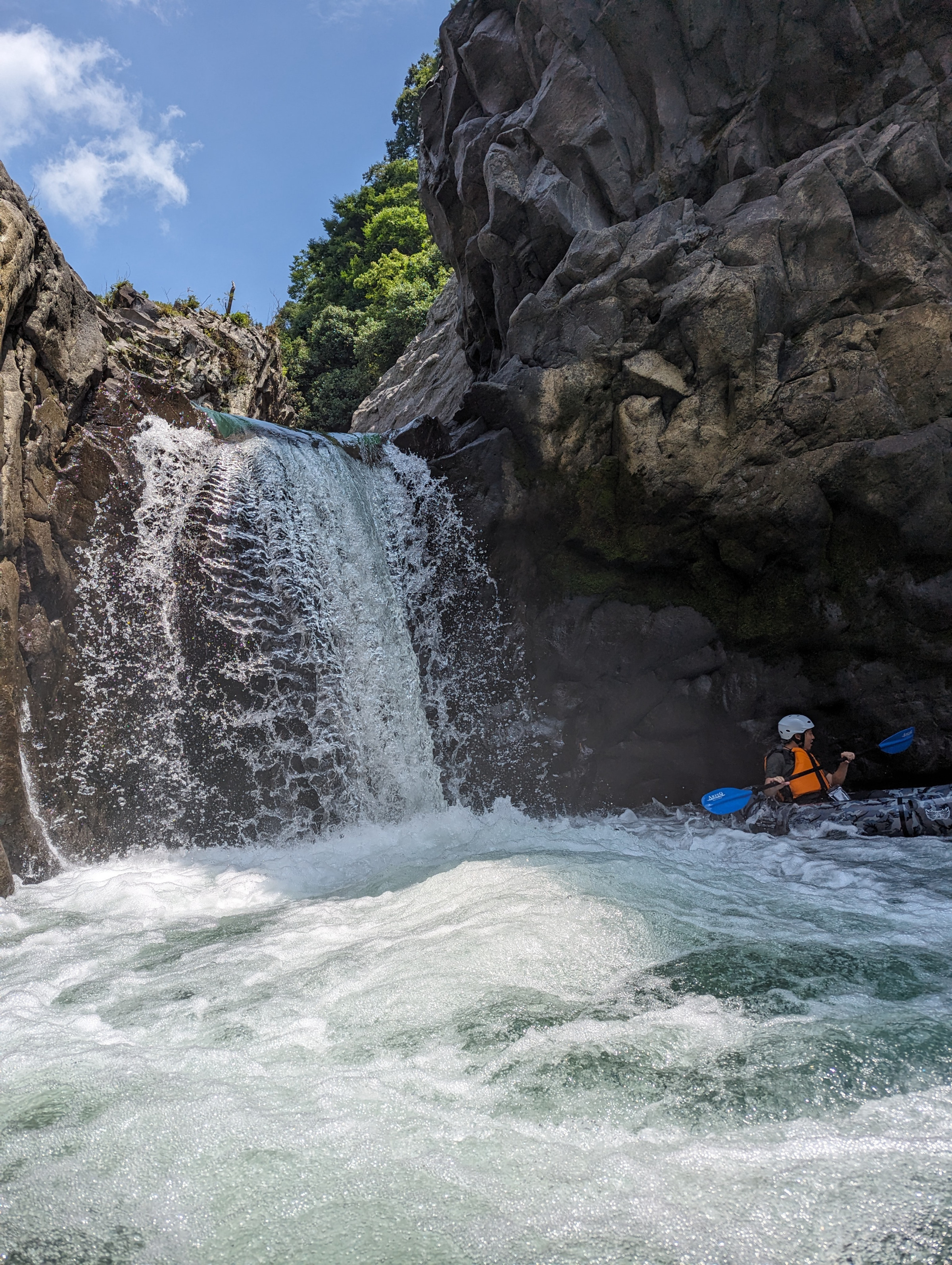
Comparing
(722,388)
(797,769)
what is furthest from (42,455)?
(797,769)

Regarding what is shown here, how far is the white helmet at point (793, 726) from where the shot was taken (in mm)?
7312

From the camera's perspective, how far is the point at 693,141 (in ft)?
28.2

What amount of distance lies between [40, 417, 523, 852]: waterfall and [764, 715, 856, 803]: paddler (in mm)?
2898

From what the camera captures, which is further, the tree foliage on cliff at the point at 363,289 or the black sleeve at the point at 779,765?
the tree foliage on cliff at the point at 363,289

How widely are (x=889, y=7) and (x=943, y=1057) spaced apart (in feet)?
31.7

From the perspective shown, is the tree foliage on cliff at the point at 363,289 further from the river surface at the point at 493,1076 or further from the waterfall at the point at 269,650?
the river surface at the point at 493,1076

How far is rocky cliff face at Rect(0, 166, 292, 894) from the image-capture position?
5992 mm

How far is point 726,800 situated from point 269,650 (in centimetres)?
462

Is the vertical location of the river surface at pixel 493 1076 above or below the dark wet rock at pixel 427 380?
below

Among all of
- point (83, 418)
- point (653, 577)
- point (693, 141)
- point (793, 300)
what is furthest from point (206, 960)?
point (693, 141)

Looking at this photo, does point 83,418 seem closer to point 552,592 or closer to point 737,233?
point 552,592

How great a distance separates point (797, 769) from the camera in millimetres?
7137

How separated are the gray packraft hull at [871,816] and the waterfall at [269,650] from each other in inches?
120

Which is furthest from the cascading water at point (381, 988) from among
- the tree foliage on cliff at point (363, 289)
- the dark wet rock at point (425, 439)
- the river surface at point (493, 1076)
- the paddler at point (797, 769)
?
the tree foliage on cliff at point (363, 289)
